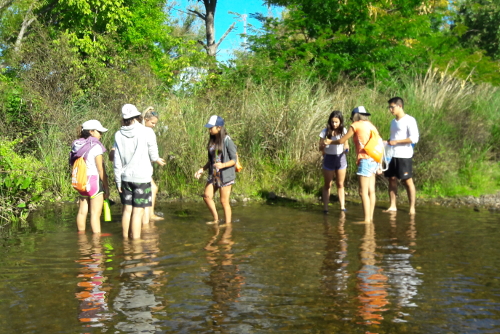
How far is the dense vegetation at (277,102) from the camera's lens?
1288 centimetres

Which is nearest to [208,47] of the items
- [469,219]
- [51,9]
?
[51,9]

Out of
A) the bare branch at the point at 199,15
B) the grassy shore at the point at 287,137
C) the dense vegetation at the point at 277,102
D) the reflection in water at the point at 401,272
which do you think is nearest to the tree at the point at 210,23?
the bare branch at the point at 199,15

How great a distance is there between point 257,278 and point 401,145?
17.5 ft

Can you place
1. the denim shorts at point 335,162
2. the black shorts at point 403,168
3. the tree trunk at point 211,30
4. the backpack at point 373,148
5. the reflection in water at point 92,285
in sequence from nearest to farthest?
the reflection in water at point 92,285, the backpack at point 373,148, the black shorts at point 403,168, the denim shorts at point 335,162, the tree trunk at point 211,30

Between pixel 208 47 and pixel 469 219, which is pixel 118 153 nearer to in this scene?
pixel 469 219

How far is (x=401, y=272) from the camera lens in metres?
6.44

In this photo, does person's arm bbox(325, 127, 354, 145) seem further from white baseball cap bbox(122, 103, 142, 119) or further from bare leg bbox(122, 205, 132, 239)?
bare leg bbox(122, 205, 132, 239)

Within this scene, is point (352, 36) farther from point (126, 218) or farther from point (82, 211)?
point (126, 218)

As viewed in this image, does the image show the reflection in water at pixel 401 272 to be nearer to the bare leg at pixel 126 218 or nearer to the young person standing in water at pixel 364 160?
the young person standing in water at pixel 364 160

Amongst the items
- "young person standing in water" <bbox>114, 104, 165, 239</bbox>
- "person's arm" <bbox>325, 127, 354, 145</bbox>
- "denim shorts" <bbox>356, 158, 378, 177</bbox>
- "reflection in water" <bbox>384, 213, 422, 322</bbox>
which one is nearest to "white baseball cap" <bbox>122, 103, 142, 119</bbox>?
"young person standing in water" <bbox>114, 104, 165, 239</bbox>

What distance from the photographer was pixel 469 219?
10.0 metres

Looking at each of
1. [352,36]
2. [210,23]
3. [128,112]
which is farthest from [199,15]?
[128,112]

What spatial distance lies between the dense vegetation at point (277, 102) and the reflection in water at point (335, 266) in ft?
14.3

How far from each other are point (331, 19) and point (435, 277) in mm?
14266
